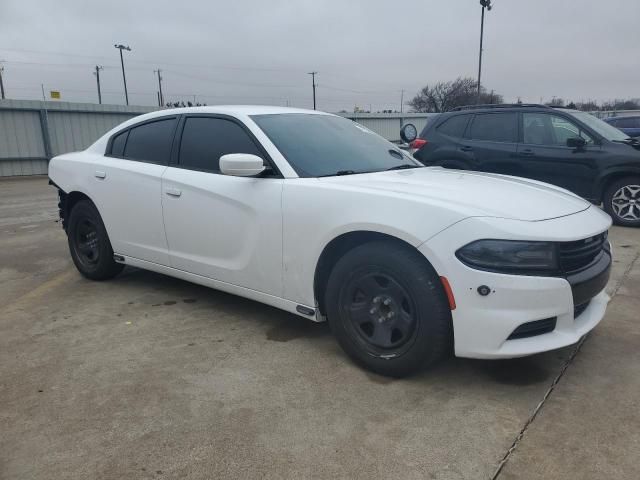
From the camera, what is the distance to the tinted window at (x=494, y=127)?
303 inches

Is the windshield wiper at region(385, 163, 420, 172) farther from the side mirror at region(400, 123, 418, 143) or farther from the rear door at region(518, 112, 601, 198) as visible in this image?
the rear door at region(518, 112, 601, 198)

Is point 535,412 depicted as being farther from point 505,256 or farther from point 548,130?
point 548,130

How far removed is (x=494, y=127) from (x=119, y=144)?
542 cm

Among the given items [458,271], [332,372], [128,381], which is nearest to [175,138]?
[128,381]

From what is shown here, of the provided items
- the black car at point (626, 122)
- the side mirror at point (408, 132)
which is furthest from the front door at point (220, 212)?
the black car at point (626, 122)

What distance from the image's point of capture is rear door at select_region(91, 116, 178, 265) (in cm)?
420

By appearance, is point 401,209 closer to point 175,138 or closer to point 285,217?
point 285,217

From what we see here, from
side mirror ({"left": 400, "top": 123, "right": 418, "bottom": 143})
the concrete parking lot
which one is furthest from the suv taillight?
the concrete parking lot

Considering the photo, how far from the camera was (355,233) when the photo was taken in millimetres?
3053

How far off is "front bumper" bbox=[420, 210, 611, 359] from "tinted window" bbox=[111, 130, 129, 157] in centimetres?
311

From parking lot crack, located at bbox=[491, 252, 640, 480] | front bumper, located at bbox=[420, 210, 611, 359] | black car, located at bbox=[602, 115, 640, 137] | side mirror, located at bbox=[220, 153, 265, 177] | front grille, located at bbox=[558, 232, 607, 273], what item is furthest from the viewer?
black car, located at bbox=[602, 115, 640, 137]

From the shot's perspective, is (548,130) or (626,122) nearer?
(548,130)

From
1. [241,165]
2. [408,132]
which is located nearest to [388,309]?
[241,165]

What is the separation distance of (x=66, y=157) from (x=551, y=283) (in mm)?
4443
